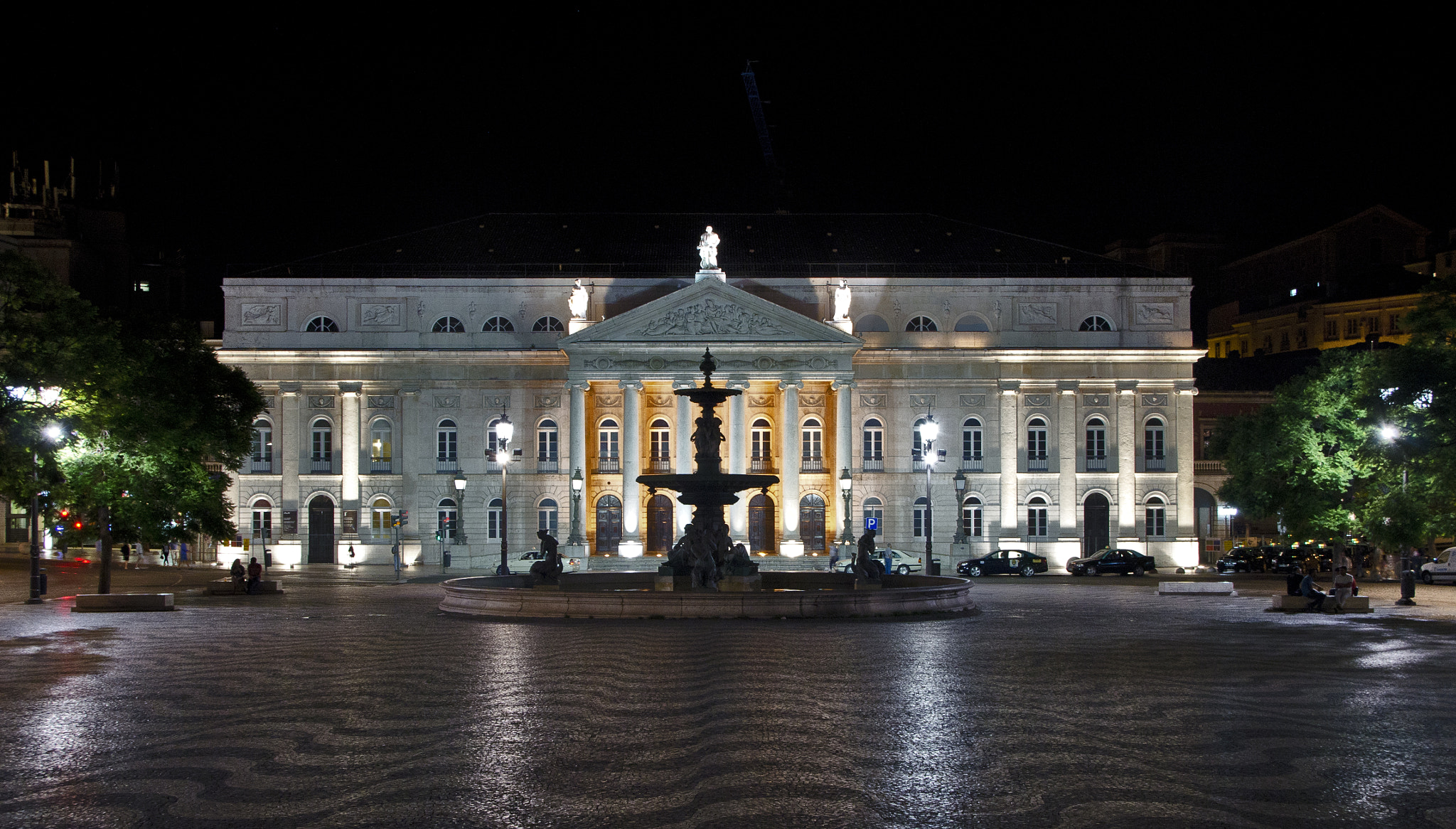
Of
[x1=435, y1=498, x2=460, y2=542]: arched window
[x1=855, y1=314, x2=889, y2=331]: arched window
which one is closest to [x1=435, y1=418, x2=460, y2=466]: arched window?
[x1=435, y1=498, x2=460, y2=542]: arched window

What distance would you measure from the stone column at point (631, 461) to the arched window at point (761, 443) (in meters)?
5.88

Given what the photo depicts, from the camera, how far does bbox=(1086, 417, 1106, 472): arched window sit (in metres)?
68.8

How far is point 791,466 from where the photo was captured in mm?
65562

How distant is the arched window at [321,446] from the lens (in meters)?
68.5

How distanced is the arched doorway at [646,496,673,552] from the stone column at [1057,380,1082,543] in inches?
729

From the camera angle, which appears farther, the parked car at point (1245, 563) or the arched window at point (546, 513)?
the arched window at point (546, 513)

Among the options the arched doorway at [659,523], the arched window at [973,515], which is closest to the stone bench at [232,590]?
the arched doorway at [659,523]

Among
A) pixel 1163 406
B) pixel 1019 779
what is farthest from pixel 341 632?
pixel 1163 406

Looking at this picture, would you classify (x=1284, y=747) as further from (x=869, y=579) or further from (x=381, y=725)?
(x=869, y=579)

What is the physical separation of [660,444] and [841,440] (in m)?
9.13

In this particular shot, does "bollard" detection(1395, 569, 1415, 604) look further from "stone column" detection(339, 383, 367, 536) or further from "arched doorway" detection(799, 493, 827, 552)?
"stone column" detection(339, 383, 367, 536)

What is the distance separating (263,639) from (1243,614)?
70.1 ft

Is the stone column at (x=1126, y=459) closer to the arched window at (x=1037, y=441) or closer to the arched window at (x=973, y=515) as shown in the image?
the arched window at (x=1037, y=441)

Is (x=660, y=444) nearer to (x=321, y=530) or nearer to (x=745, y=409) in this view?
(x=745, y=409)
